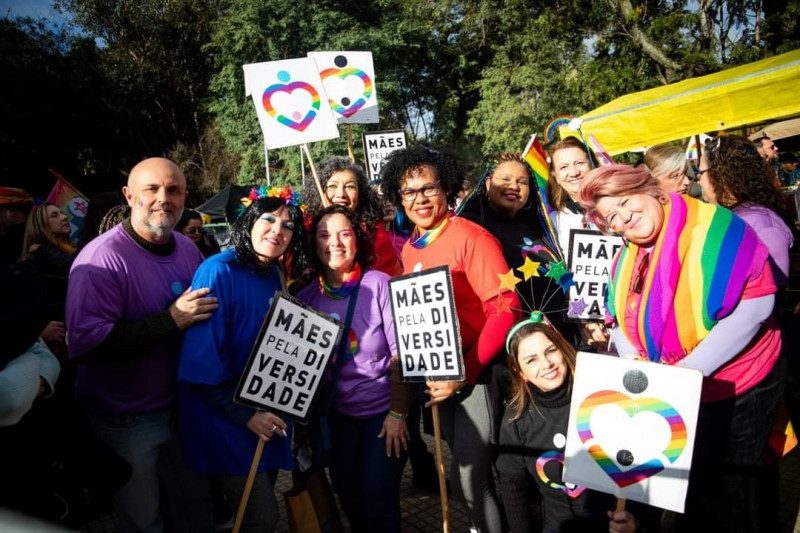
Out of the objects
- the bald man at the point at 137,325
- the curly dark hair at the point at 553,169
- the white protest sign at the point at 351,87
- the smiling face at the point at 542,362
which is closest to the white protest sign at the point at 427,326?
the smiling face at the point at 542,362

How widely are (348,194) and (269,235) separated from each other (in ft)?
4.14

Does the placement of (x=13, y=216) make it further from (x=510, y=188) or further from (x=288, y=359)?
(x=510, y=188)

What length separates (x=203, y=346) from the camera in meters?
2.56

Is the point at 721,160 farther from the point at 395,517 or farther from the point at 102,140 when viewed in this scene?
the point at 102,140

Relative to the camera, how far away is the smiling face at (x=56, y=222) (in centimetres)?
443

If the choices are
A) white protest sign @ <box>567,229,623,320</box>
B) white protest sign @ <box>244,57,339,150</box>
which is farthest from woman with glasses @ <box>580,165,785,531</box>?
white protest sign @ <box>244,57,339,150</box>

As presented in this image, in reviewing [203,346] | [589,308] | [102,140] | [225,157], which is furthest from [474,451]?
[102,140]

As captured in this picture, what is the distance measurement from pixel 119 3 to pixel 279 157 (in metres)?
12.9

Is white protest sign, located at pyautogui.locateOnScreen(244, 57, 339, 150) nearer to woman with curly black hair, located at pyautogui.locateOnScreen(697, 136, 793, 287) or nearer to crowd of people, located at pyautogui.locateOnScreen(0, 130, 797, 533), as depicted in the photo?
crowd of people, located at pyautogui.locateOnScreen(0, 130, 797, 533)

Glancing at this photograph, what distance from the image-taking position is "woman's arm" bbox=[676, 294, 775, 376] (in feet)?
7.14

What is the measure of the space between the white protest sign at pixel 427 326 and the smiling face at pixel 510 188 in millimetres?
1286

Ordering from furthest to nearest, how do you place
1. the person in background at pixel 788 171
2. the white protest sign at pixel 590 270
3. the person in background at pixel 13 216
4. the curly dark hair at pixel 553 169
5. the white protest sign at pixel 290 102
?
the person in background at pixel 788 171 → the white protest sign at pixel 290 102 → the person in background at pixel 13 216 → the curly dark hair at pixel 553 169 → the white protest sign at pixel 590 270

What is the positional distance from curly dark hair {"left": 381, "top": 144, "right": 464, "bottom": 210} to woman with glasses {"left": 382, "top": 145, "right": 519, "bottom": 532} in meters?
0.06

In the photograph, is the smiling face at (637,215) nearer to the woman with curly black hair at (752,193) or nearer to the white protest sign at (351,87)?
the woman with curly black hair at (752,193)
